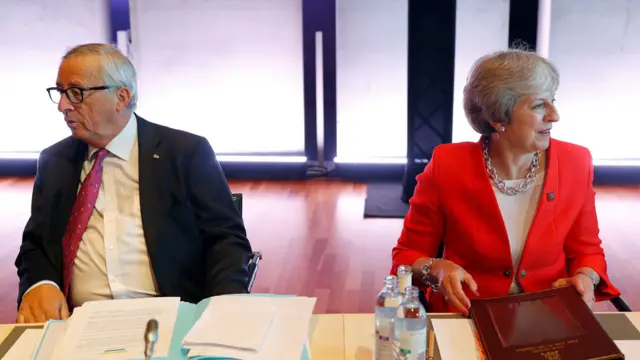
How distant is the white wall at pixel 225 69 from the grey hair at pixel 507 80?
13.4 ft

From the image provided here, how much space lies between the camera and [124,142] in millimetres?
2219

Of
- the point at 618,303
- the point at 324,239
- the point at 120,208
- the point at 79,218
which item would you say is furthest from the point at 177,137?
the point at 324,239

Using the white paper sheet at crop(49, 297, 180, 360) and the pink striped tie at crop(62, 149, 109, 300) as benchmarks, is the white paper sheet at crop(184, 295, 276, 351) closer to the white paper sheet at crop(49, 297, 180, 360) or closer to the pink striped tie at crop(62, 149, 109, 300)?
the white paper sheet at crop(49, 297, 180, 360)

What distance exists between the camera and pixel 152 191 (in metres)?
2.16

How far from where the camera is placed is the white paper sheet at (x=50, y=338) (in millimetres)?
1514

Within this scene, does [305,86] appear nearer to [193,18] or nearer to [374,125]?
[374,125]

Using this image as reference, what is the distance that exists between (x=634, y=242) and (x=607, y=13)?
6.76 ft

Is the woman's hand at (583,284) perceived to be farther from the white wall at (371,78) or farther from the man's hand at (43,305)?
the white wall at (371,78)

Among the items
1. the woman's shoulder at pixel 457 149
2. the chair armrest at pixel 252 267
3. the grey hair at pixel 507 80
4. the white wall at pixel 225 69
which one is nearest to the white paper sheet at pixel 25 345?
the chair armrest at pixel 252 267

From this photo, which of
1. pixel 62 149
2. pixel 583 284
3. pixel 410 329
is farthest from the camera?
pixel 62 149

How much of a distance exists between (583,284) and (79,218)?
4.94 feet

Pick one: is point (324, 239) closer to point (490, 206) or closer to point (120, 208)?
point (120, 208)

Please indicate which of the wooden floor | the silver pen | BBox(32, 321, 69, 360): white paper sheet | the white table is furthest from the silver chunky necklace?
the wooden floor

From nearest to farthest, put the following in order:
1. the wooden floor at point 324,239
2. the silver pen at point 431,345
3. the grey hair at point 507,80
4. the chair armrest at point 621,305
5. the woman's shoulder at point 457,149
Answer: the silver pen at point 431,345 → the chair armrest at point 621,305 → the grey hair at point 507,80 → the woman's shoulder at point 457,149 → the wooden floor at point 324,239
